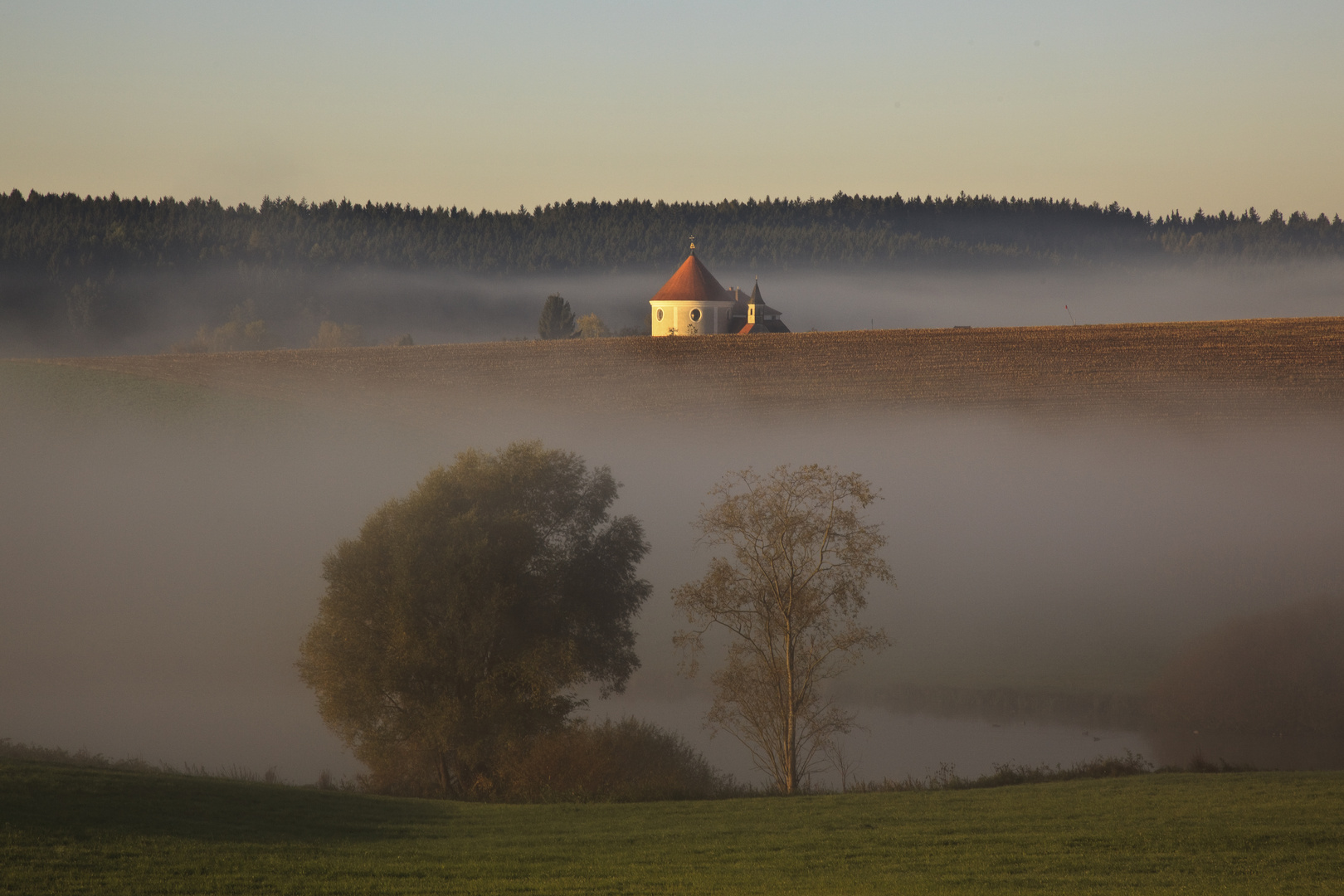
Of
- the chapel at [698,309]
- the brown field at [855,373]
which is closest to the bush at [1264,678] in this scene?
the brown field at [855,373]

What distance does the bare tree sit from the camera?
88.2 feet

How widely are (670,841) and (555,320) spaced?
109 meters

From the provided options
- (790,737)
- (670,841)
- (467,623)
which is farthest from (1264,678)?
(670,841)

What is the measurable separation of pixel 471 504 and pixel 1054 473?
982 inches

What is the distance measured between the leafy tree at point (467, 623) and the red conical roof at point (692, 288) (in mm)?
70124

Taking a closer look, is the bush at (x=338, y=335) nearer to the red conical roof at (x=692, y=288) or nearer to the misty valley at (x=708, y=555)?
the red conical roof at (x=692, y=288)

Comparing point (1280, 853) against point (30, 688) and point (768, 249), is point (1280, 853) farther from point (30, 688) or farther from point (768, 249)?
point (768, 249)

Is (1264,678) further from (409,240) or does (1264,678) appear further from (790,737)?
(409,240)

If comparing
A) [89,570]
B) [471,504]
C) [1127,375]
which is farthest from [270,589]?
[1127,375]

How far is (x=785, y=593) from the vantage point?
88.8 feet

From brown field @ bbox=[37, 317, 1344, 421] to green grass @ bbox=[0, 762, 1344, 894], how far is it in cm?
2947

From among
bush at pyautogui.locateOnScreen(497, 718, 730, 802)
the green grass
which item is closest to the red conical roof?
bush at pyautogui.locateOnScreen(497, 718, 730, 802)

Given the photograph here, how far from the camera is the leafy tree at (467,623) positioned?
2667 centimetres

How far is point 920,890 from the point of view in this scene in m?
12.6
